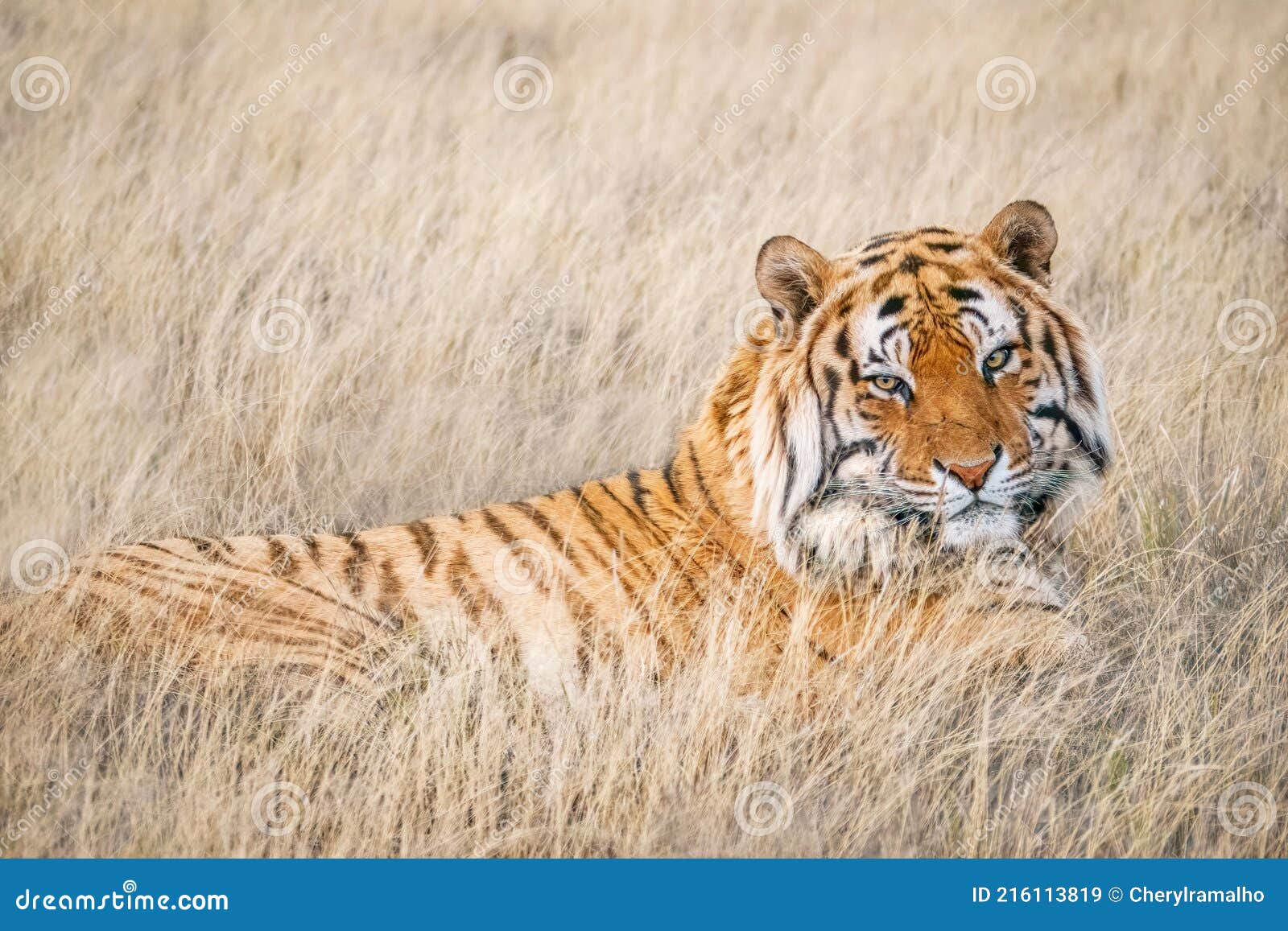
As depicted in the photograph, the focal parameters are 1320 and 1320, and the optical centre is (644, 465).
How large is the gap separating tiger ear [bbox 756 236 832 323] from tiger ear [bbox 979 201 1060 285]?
0.52 m

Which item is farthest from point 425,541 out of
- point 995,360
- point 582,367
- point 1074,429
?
point 582,367

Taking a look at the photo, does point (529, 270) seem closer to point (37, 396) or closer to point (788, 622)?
point (37, 396)

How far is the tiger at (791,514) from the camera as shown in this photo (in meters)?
3.89

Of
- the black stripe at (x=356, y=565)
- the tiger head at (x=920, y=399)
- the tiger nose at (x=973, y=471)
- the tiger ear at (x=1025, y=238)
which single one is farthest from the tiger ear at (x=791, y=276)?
the black stripe at (x=356, y=565)

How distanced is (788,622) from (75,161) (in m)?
4.99

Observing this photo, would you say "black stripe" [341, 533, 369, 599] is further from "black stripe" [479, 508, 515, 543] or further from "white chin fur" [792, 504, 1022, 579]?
"white chin fur" [792, 504, 1022, 579]

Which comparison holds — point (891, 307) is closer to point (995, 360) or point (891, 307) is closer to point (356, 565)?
point (995, 360)

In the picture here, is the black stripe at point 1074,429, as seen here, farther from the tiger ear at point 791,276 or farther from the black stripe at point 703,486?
the black stripe at point 703,486

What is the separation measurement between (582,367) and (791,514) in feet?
7.94

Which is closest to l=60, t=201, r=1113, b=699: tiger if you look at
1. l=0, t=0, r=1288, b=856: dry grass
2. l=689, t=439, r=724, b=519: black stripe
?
l=689, t=439, r=724, b=519: black stripe

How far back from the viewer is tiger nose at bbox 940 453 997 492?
12.3 feet

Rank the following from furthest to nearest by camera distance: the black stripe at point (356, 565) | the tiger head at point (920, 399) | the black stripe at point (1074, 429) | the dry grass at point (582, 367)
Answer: the black stripe at point (356, 565)
the black stripe at point (1074, 429)
the tiger head at point (920, 399)
the dry grass at point (582, 367)

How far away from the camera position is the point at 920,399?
3875 millimetres

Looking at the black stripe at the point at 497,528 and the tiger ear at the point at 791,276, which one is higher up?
the tiger ear at the point at 791,276
